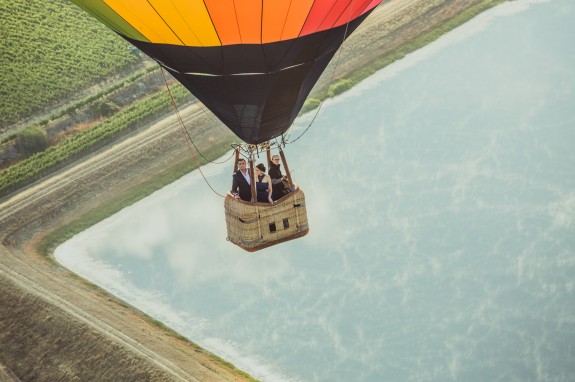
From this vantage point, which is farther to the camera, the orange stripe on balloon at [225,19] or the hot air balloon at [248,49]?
the hot air balloon at [248,49]

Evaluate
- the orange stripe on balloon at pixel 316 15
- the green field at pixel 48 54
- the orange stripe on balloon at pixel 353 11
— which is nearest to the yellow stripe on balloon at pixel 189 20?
the orange stripe on balloon at pixel 316 15

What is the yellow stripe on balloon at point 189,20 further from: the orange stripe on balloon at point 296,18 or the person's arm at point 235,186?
the person's arm at point 235,186

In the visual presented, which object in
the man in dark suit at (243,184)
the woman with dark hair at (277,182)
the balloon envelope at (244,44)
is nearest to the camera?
the balloon envelope at (244,44)

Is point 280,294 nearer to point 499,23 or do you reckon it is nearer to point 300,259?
point 300,259

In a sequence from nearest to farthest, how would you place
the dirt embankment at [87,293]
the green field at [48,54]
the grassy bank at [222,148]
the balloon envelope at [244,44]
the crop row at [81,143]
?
the balloon envelope at [244,44] → the dirt embankment at [87,293] → the grassy bank at [222,148] → the crop row at [81,143] → the green field at [48,54]

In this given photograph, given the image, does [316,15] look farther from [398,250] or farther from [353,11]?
[398,250]

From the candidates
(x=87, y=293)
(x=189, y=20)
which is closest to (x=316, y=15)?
(x=189, y=20)
